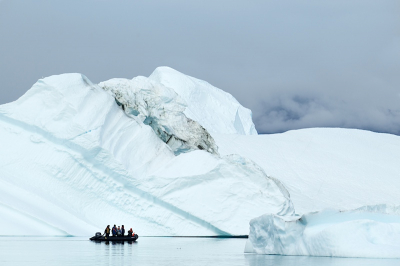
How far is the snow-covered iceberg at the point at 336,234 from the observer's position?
32.8 ft

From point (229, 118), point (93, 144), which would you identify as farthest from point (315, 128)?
point (93, 144)

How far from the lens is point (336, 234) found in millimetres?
10078

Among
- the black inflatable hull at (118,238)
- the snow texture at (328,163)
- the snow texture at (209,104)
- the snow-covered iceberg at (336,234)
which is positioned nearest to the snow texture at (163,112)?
the snow texture at (328,163)

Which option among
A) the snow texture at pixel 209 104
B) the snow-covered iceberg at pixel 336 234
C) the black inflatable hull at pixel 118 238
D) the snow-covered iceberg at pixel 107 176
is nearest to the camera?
the snow-covered iceberg at pixel 336 234

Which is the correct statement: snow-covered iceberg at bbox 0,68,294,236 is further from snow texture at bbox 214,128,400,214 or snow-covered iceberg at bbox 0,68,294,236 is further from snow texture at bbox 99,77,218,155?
snow texture at bbox 214,128,400,214

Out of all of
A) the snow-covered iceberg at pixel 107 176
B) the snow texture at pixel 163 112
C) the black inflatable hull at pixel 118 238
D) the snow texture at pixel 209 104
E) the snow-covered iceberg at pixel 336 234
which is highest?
the snow texture at pixel 209 104

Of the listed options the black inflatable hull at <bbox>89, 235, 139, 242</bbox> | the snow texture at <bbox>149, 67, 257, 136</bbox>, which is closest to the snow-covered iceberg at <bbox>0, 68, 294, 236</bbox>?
the black inflatable hull at <bbox>89, 235, 139, 242</bbox>

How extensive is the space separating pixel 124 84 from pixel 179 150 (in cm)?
349

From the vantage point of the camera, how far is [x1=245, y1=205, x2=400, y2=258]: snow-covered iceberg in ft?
32.8

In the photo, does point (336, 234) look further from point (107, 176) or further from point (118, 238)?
point (107, 176)

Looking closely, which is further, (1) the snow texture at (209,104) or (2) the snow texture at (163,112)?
(1) the snow texture at (209,104)

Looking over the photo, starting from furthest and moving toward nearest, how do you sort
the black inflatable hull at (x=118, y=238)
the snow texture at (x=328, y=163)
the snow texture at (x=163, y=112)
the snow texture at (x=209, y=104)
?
1. the snow texture at (x=209, y=104)
2. the snow texture at (x=328, y=163)
3. the snow texture at (x=163, y=112)
4. the black inflatable hull at (x=118, y=238)

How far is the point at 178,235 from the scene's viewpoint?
18688 millimetres

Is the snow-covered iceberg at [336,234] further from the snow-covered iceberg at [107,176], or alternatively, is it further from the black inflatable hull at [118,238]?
the snow-covered iceberg at [107,176]
